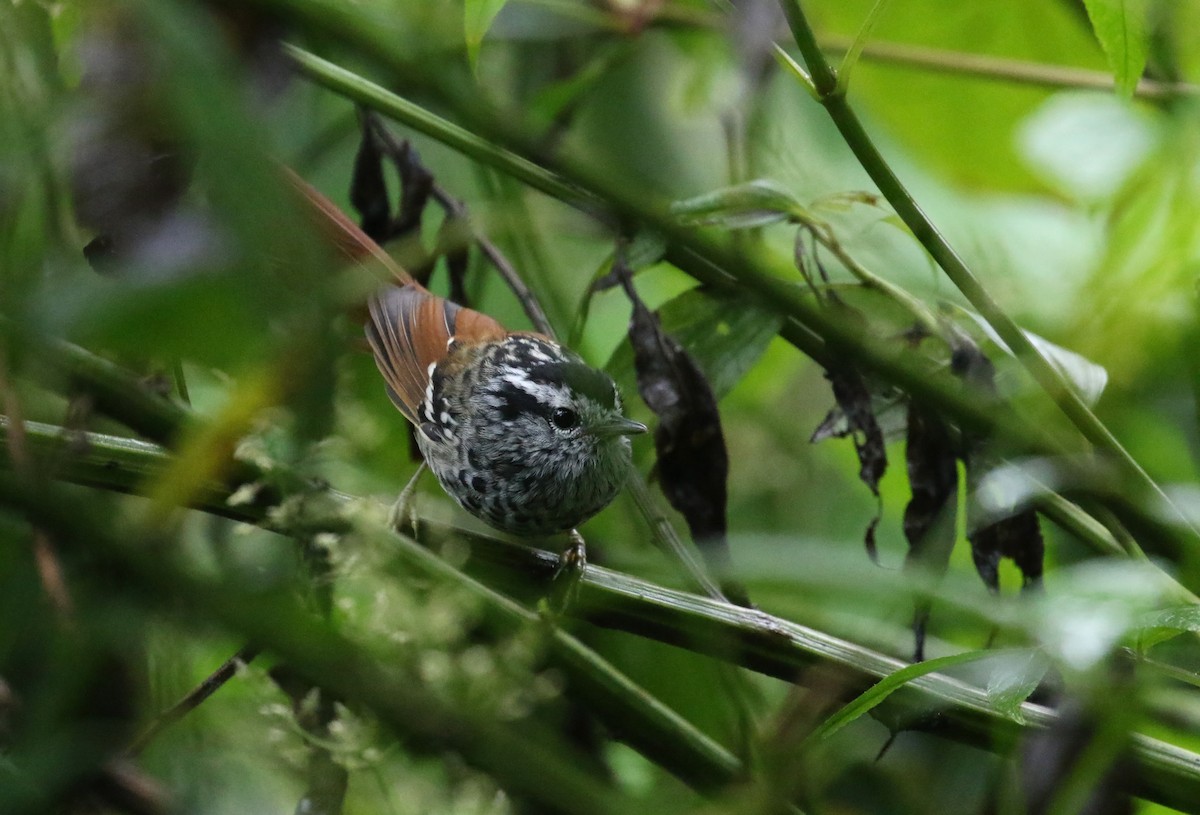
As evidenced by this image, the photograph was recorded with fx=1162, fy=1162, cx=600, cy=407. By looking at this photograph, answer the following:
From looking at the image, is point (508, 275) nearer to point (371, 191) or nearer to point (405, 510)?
point (371, 191)

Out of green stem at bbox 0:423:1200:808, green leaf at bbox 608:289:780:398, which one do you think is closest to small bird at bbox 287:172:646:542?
green leaf at bbox 608:289:780:398

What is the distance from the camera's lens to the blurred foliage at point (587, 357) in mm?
757

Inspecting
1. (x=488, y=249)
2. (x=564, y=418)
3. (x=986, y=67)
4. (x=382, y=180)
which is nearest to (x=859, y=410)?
(x=488, y=249)

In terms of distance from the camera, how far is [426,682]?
1352 millimetres

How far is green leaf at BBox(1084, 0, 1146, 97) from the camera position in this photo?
148 cm

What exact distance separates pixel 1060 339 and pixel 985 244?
59cm

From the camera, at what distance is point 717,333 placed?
199cm

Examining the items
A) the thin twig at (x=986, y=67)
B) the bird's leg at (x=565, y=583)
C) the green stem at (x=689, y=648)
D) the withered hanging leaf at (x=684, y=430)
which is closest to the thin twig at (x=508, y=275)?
the withered hanging leaf at (x=684, y=430)

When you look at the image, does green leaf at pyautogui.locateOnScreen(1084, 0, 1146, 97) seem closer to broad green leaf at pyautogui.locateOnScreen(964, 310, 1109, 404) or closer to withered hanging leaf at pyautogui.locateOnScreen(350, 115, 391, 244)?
broad green leaf at pyautogui.locateOnScreen(964, 310, 1109, 404)

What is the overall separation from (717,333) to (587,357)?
98 cm

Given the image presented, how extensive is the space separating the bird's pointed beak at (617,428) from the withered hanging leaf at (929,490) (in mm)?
Answer: 641

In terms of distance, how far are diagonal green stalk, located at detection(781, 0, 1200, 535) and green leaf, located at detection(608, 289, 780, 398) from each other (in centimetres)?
32

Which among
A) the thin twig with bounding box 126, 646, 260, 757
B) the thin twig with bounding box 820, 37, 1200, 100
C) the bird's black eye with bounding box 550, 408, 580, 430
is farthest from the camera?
the thin twig with bounding box 820, 37, 1200, 100

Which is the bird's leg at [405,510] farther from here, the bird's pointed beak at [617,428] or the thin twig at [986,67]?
the thin twig at [986,67]
